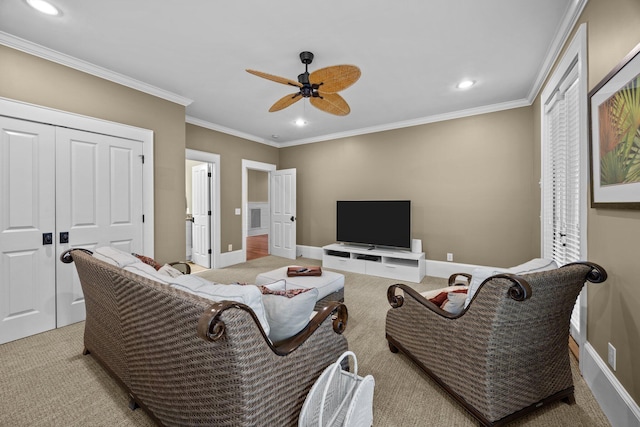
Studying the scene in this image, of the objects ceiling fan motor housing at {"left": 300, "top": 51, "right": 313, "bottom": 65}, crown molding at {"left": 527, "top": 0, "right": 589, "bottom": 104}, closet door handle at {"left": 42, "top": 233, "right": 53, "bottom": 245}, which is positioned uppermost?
ceiling fan motor housing at {"left": 300, "top": 51, "right": 313, "bottom": 65}

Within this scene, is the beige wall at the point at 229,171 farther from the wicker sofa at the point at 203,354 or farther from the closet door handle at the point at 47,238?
the wicker sofa at the point at 203,354

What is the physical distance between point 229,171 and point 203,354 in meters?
4.57

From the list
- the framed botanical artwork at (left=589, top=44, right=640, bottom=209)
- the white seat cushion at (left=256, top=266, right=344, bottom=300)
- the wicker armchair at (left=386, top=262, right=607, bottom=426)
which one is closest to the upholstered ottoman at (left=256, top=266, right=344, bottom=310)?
the white seat cushion at (left=256, top=266, right=344, bottom=300)

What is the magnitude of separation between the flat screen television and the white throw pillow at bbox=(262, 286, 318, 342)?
11.6ft

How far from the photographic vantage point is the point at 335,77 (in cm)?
228

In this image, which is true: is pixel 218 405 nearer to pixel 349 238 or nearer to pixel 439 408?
pixel 439 408

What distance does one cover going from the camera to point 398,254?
14.6 ft

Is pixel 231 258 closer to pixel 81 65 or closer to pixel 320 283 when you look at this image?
pixel 320 283

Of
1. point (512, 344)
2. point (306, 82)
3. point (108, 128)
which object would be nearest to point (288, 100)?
point (306, 82)

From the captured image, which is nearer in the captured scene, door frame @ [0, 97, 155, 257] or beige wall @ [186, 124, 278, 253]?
door frame @ [0, 97, 155, 257]

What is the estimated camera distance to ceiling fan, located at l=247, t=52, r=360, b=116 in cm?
219

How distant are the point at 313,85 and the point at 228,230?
3626 millimetres

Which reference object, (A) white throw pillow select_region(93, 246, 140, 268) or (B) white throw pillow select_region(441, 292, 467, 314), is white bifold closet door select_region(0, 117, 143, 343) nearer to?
(A) white throw pillow select_region(93, 246, 140, 268)

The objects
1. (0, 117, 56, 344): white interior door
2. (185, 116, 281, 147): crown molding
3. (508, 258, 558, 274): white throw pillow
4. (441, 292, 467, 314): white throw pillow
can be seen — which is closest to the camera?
(508, 258, 558, 274): white throw pillow
